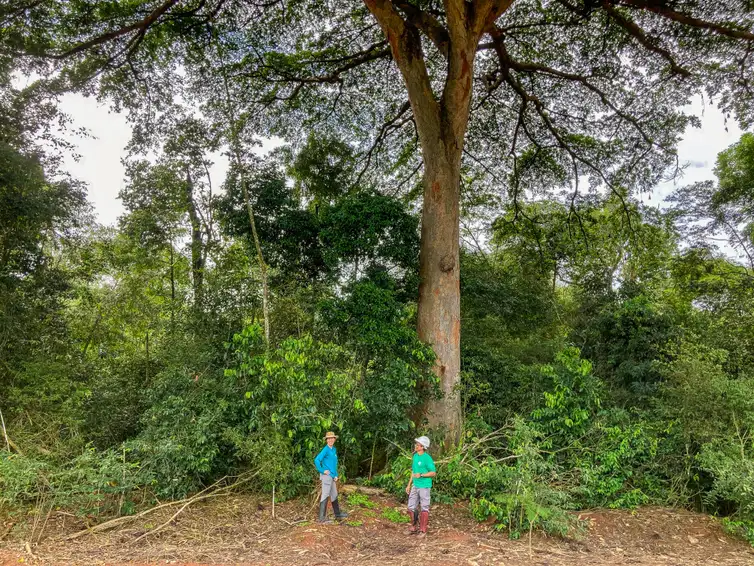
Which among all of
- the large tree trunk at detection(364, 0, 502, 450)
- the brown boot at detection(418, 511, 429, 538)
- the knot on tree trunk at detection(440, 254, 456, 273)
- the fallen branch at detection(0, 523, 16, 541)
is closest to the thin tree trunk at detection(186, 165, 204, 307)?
the large tree trunk at detection(364, 0, 502, 450)

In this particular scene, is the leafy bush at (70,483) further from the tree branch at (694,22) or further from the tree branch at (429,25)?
the tree branch at (694,22)

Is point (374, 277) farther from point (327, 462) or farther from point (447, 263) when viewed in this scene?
point (327, 462)

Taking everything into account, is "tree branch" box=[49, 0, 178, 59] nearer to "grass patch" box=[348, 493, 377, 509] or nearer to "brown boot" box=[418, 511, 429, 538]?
"grass patch" box=[348, 493, 377, 509]

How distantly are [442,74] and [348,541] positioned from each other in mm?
11613

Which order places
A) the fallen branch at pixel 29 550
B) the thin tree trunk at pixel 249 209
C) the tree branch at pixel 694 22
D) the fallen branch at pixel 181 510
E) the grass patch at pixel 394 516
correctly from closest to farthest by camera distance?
1. the fallen branch at pixel 29 550
2. the fallen branch at pixel 181 510
3. the grass patch at pixel 394 516
4. the tree branch at pixel 694 22
5. the thin tree trunk at pixel 249 209

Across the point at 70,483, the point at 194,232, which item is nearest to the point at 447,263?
the point at 70,483

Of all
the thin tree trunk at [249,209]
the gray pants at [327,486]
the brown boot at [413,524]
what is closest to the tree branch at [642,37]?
the thin tree trunk at [249,209]

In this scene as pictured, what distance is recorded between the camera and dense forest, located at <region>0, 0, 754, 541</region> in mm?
6281

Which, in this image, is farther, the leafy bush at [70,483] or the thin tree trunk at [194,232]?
the thin tree trunk at [194,232]

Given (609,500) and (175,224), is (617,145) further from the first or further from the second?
(175,224)

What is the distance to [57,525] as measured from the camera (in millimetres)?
5145

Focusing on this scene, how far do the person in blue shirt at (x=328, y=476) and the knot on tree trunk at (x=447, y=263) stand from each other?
3885 mm

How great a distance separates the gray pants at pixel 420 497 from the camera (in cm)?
523

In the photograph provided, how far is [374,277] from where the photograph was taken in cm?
798
